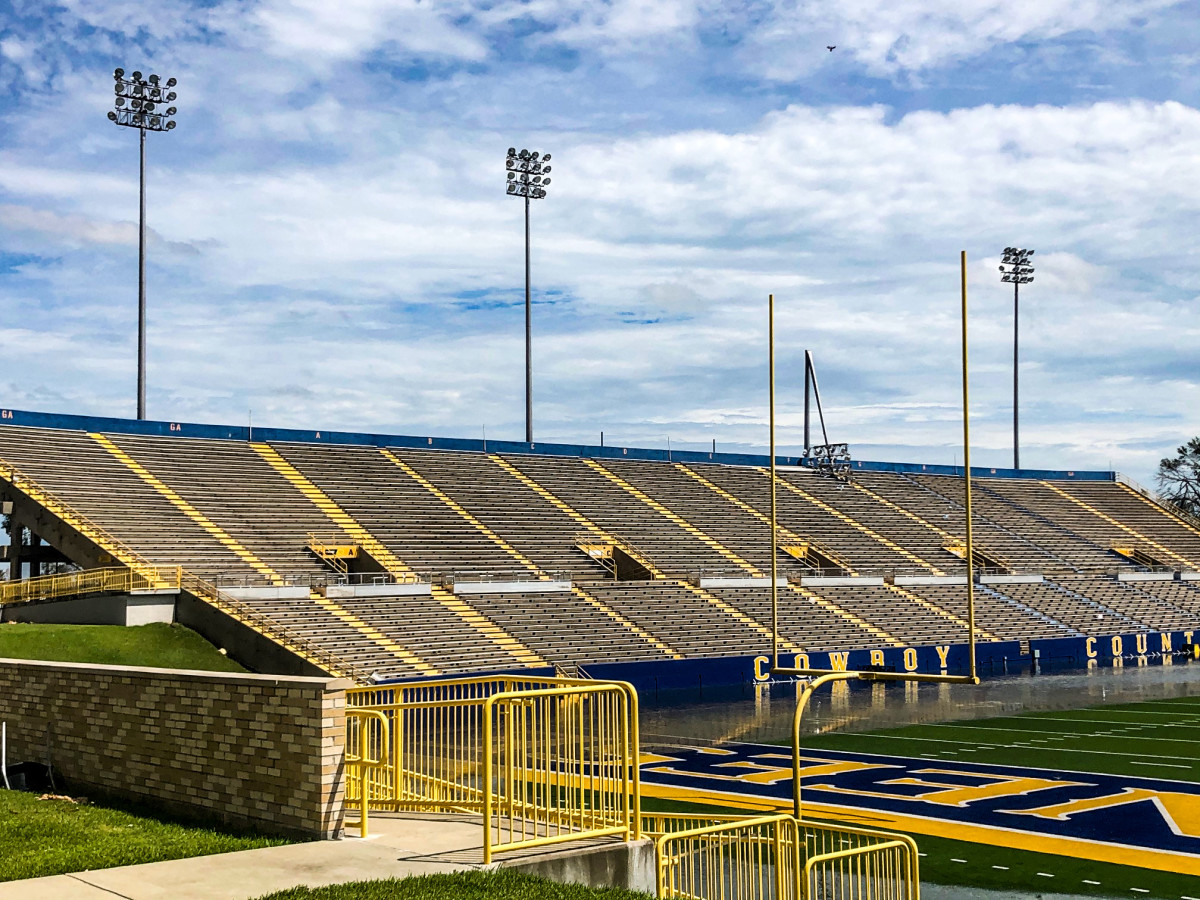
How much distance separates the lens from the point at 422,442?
49.1 m

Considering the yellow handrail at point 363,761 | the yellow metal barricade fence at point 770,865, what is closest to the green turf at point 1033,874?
the yellow metal barricade fence at point 770,865

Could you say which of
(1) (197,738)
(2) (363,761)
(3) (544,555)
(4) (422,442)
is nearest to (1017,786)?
(2) (363,761)

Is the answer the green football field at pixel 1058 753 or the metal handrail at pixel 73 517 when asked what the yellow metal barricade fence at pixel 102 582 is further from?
the green football field at pixel 1058 753

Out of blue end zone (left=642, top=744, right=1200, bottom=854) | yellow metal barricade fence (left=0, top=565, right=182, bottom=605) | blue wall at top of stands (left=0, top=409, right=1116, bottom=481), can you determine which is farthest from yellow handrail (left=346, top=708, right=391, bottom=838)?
blue wall at top of stands (left=0, top=409, right=1116, bottom=481)

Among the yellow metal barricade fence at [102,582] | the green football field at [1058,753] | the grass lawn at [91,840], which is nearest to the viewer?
the grass lawn at [91,840]

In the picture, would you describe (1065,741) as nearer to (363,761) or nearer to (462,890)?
(363,761)

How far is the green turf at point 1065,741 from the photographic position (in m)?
21.1

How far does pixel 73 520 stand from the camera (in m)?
33.1

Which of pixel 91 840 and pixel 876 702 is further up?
pixel 91 840

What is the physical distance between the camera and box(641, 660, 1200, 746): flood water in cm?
2592

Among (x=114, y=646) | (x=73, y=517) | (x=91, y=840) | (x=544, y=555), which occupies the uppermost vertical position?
(x=73, y=517)

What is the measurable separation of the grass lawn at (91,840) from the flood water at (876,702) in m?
14.6

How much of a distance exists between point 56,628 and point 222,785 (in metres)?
21.7

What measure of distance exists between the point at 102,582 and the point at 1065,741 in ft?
73.5
